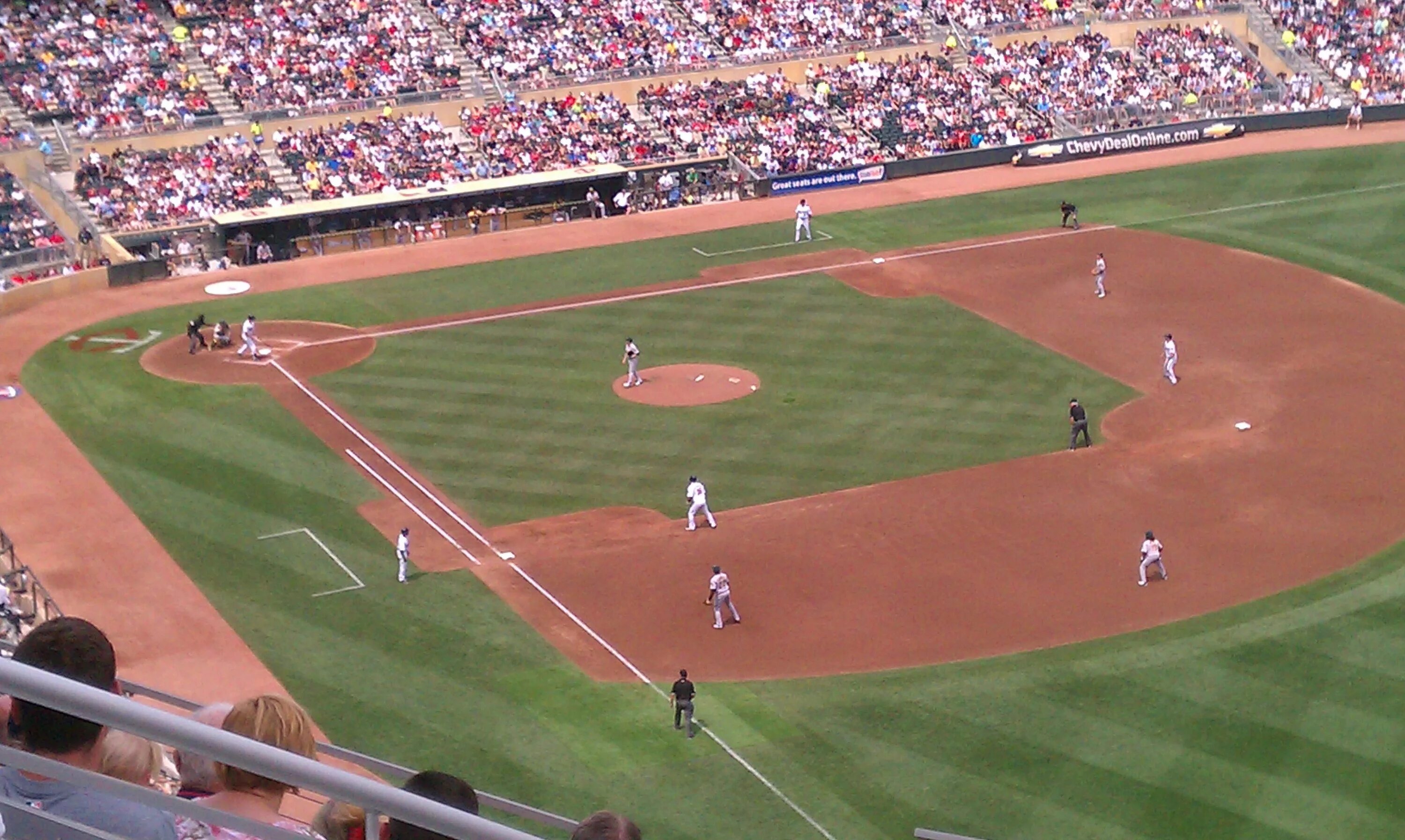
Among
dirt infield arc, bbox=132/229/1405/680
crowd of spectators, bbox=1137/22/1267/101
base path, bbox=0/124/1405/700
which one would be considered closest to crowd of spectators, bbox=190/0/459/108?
base path, bbox=0/124/1405/700

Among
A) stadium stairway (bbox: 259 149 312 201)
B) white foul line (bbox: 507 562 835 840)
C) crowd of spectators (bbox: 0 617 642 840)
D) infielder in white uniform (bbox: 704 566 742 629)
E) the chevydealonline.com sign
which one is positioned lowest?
white foul line (bbox: 507 562 835 840)

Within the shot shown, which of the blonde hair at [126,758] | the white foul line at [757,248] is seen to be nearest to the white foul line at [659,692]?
the blonde hair at [126,758]

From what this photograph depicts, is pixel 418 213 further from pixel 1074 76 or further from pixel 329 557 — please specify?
pixel 1074 76

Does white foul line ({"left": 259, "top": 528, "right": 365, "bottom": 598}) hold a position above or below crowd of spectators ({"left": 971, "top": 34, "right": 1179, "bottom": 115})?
below

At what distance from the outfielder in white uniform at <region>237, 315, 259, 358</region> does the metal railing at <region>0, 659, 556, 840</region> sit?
37028mm

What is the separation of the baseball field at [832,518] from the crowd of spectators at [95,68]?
9.39 metres

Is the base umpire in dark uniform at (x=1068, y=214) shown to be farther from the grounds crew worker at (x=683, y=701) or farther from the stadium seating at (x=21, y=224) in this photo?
the grounds crew worker at (x=683, y=701)

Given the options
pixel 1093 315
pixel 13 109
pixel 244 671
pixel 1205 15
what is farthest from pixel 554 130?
pixel 244 671

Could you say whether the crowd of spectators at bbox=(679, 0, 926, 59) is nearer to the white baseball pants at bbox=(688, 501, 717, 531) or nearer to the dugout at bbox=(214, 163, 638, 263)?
the dugout at bbox=(214, 163, 638, 263)

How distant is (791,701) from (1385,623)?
9698mm

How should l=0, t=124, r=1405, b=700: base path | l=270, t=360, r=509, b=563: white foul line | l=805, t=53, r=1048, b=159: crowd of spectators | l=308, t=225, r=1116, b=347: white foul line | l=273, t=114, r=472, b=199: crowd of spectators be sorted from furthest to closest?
1. l=805, t=53, r=1048, b=159: crowd of spectators
2. l=273, t=114, r=472, b=199: crowd of spectators
3. l=308, t=225, r=1116, b=347: white foul line
4. l=270, t=360, r=509, b=563: white foul line
5. l=0, t=124, r=1405, b=700: base path

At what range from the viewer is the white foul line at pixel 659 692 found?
68.6 ft

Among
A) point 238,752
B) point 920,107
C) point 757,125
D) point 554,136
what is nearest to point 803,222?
point 757,125

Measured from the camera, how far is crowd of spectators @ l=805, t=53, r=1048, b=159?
61562mm
